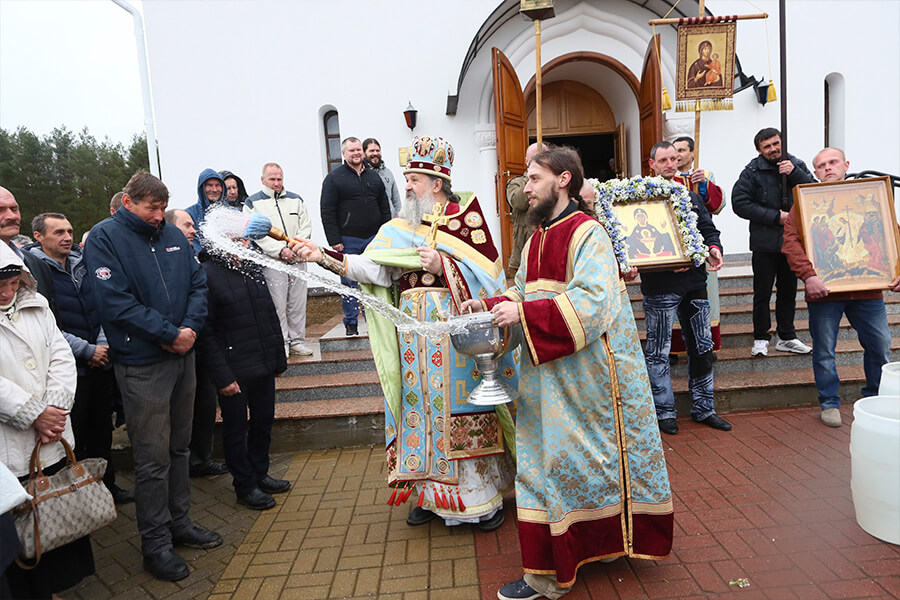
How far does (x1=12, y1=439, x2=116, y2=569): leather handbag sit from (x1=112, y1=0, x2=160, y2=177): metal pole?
720 centimetres

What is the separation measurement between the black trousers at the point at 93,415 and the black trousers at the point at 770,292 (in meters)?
5.80

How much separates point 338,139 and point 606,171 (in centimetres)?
647

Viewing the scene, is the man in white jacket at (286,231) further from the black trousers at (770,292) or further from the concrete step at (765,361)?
the black trousers at (770,292)

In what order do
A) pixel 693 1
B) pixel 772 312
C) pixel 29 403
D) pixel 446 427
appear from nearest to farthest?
1. pixel 29 403
2. pixel 446 427
3. pixel 772 312
4. pixel 693 1

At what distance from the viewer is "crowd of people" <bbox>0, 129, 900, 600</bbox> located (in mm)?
2695

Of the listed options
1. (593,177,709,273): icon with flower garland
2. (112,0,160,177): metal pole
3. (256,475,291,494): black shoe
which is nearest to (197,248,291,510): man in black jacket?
(256,475,291,494): black shoe

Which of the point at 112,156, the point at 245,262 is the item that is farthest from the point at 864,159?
the point at 112,156

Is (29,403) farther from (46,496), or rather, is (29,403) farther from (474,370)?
(474,370)

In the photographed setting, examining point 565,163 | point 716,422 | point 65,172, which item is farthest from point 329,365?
point 65,172

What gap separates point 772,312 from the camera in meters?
Answer: 6.77

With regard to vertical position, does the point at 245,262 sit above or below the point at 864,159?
below

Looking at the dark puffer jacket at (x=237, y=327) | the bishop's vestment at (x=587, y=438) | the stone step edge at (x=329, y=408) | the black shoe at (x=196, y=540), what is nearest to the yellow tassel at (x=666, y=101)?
the stone step edge at (x=329, y=408)

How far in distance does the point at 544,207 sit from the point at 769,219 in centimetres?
373

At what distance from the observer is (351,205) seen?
21.6 feet
